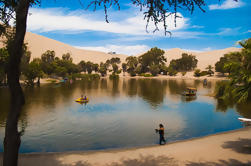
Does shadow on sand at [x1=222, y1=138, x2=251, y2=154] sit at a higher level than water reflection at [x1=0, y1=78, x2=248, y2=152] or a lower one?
higher

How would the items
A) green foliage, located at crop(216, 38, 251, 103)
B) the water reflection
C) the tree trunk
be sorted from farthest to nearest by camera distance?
the water reflection, green foliage, located at crop(216, 38, 251, 103), the tree trunk

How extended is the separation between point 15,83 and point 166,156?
10.8m

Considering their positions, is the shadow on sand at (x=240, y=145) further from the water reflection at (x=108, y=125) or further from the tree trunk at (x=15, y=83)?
the tree trunk at (x=15, y=83)

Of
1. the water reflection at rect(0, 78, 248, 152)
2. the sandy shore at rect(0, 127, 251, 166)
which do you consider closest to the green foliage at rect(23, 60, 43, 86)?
the water reflection at rect(0, 78, 248, 152)

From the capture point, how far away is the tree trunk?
733 cm

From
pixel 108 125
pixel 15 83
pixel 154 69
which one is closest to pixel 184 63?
pixel 154 69

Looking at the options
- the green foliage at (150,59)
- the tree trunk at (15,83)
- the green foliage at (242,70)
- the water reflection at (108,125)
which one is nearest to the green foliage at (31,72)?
the water reflection at (108,125)

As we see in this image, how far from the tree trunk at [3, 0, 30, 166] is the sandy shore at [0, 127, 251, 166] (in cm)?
615

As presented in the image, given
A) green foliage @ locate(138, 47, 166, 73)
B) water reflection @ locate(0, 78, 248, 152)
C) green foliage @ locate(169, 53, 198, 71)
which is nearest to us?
water reflection @ locate(0, 78, 248, 152)

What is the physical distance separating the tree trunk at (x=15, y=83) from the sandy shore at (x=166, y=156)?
6153mm

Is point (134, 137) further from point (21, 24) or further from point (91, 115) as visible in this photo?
point (21, 24)

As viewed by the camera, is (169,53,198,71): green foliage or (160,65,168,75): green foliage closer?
(160,65,168,75): green foliage

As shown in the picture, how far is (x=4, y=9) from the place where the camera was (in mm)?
9125

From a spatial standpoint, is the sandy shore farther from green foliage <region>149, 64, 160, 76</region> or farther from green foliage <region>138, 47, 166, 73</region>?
green foliage <region>138, 47, 166, 73</region>
